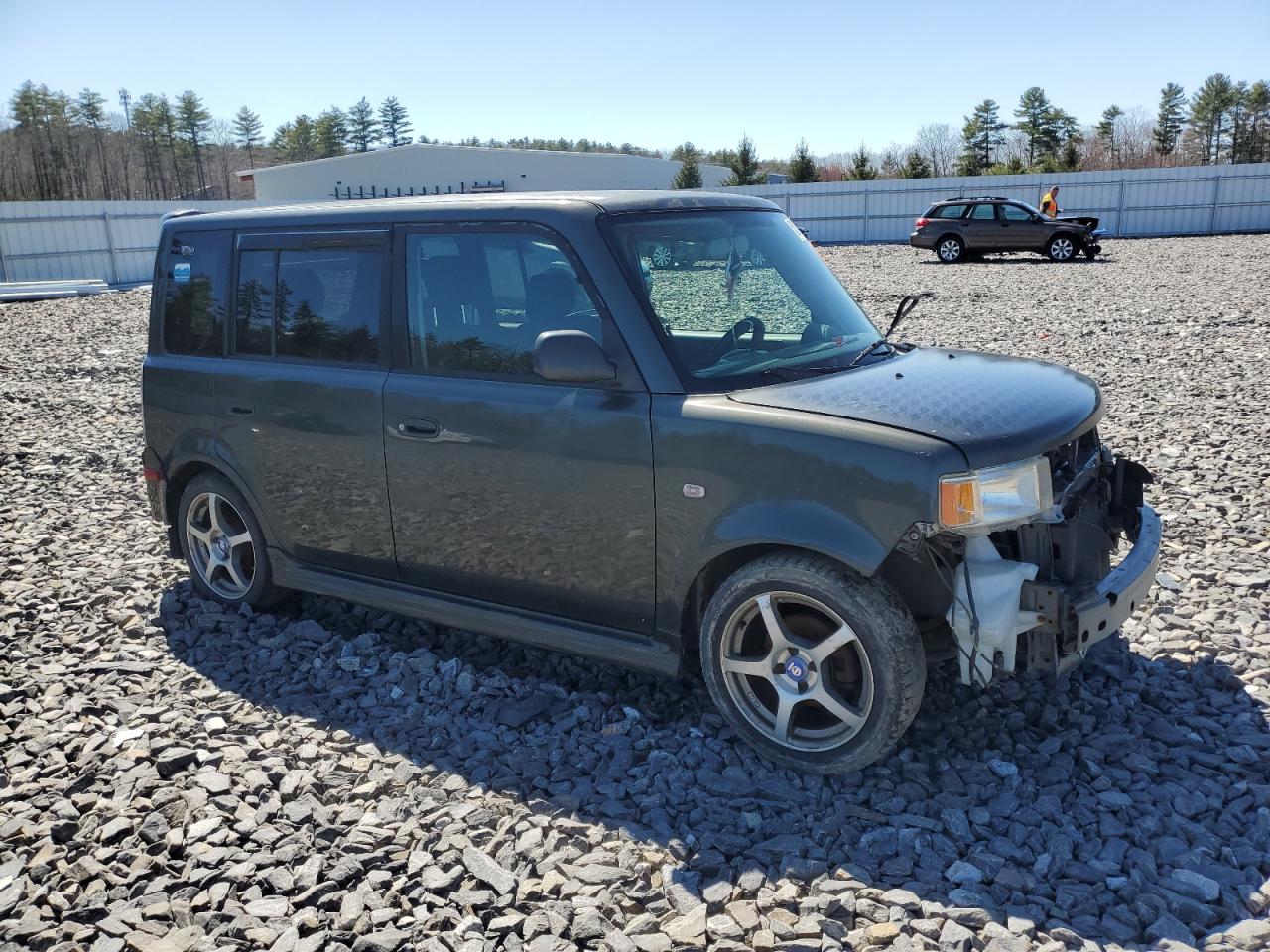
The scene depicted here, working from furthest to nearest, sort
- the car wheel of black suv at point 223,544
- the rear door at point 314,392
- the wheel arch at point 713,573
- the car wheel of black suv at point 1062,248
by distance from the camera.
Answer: the car wheel of black suv at point 1062,248, the car wheel of black suv at point 223,544, the rear door at point 314,392, the wheel arch at point 713,573

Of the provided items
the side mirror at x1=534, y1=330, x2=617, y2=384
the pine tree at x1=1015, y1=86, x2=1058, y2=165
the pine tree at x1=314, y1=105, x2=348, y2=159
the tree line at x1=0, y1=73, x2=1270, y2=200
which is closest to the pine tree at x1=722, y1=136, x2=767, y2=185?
the tree line at x1=0, y1=73, x2=1270, y2=200

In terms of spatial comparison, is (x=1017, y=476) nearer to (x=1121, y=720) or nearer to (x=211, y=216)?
(x=1121, y=720)

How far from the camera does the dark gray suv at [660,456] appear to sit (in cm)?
357

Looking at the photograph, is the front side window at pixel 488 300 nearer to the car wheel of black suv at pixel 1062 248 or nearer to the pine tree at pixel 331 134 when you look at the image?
the car wheel of black suv at pixel 1062 248

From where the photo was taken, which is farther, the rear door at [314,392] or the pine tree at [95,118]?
the pine tree at [95,118]

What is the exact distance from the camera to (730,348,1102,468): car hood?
3.52 metres

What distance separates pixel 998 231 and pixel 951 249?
1.30 metres

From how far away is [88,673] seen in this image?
195 inches

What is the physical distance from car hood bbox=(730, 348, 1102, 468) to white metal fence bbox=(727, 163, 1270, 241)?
34.6 m

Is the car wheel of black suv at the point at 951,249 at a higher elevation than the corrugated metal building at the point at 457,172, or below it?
below

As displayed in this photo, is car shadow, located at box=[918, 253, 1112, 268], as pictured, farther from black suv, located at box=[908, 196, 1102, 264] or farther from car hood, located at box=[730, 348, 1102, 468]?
car hood, located at box=[730, 348, 1102, 468]

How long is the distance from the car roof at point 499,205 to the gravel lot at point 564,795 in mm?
2059

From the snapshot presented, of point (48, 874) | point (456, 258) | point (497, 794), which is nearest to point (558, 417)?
point (456, 258)

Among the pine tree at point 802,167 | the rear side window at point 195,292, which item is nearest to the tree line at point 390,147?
the pine tree at point 802,167
